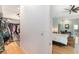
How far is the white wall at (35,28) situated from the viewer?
5.07ft

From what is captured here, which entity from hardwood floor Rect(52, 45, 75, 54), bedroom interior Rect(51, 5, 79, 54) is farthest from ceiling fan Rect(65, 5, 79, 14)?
hardwood floor Rect(52, 45, 75, 54)

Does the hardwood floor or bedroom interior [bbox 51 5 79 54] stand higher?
bedroom interior [bbox 51 5 79 54]

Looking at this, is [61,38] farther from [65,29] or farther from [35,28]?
[35,28]

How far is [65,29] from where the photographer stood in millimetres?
1517

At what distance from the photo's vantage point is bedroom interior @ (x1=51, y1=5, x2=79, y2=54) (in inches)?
58.7

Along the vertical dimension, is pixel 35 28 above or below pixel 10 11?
below

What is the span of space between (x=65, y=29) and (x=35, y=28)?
486 mm

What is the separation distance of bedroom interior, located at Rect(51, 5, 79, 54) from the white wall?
11 centimetres

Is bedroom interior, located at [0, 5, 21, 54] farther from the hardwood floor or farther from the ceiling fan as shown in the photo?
the ceiling fan

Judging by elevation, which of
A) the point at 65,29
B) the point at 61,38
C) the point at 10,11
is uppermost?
the point at 10,11

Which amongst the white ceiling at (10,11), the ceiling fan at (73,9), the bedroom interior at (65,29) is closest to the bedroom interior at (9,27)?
the white ceiling at (10,11)

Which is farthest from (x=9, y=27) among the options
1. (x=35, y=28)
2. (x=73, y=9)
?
(x=73, y=9)
